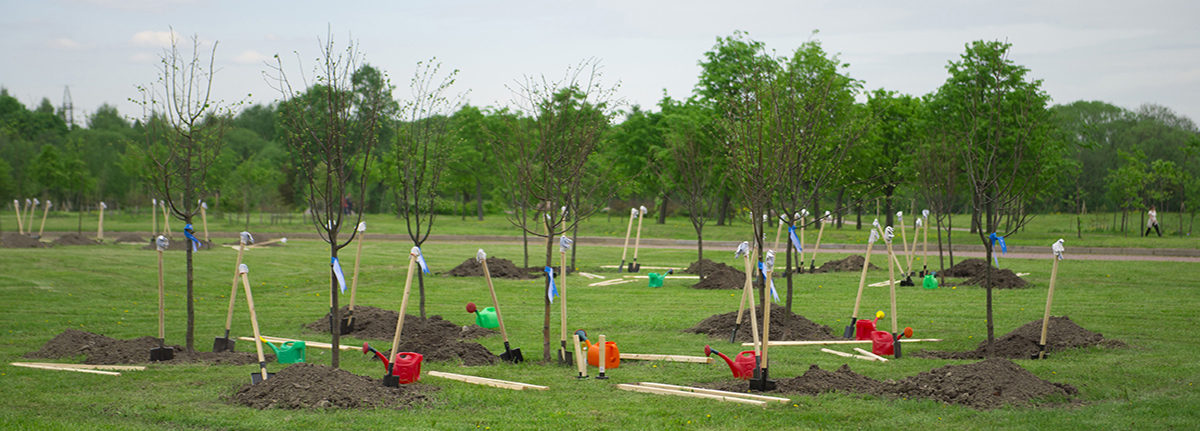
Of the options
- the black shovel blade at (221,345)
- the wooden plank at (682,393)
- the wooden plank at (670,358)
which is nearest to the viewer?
the wooden plank at (682,393)

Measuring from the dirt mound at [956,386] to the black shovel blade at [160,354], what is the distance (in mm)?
6142

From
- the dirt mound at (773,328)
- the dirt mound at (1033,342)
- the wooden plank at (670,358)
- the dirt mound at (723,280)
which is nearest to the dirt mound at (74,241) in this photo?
the dirt mound at (723,280)

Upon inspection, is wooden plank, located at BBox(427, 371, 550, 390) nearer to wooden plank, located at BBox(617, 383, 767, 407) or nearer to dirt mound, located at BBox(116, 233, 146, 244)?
wooden plank, located at BBox(617, 383, 767, 407)

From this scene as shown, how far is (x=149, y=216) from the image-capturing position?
44625mm

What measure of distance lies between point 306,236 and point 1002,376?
31128 mm

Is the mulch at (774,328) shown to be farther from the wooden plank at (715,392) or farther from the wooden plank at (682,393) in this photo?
the wooden plank at (682,393)

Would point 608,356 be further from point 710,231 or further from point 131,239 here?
point 710,231

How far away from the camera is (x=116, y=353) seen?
880cm

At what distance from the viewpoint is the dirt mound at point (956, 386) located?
22.0ft

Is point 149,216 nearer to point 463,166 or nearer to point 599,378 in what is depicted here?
point 463,166

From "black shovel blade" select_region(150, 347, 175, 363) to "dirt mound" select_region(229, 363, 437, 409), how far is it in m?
2.39

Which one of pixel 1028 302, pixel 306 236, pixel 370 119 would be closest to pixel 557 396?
pixel 370 119

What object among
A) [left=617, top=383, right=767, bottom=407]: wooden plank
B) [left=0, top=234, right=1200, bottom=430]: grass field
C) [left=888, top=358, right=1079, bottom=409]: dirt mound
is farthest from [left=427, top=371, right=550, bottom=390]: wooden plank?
[left=888, top=358, right=1079, bottom=409]: dirt mound

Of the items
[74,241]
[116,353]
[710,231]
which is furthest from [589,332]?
[710,231]
